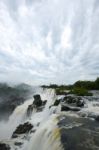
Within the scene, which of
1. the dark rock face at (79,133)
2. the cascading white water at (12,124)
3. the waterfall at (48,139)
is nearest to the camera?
the dark rock face at (79,133)

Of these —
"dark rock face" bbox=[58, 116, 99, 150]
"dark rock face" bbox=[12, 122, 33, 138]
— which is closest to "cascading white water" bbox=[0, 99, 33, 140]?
"dark rock face" bbox=[12, 122, 33, 138]

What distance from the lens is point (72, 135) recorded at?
17.0 m

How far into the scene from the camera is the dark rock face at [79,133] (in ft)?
49.2

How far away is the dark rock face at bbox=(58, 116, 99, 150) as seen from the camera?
15.0 meters

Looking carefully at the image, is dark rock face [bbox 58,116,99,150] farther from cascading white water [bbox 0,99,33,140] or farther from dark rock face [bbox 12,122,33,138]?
cascading white water [bbox 0,99,33,140]

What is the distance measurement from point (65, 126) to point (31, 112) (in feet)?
58.5

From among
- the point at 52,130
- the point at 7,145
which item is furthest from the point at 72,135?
the point at 7,145

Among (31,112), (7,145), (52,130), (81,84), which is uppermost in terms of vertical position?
(81,84)

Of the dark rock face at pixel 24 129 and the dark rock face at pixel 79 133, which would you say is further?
the dark rock face at pixel 24 129

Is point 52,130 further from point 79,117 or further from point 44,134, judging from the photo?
point 79,117

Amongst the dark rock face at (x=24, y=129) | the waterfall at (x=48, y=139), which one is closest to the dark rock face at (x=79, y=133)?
the waterfall at (x=48, y=139)

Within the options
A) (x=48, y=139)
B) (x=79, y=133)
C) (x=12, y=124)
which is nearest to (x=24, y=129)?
(x=48, y=139)

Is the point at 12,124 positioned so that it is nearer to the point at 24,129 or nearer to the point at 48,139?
the point at 24,129

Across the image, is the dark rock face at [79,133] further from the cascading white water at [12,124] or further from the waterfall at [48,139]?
the cascading white water at [12,124]
